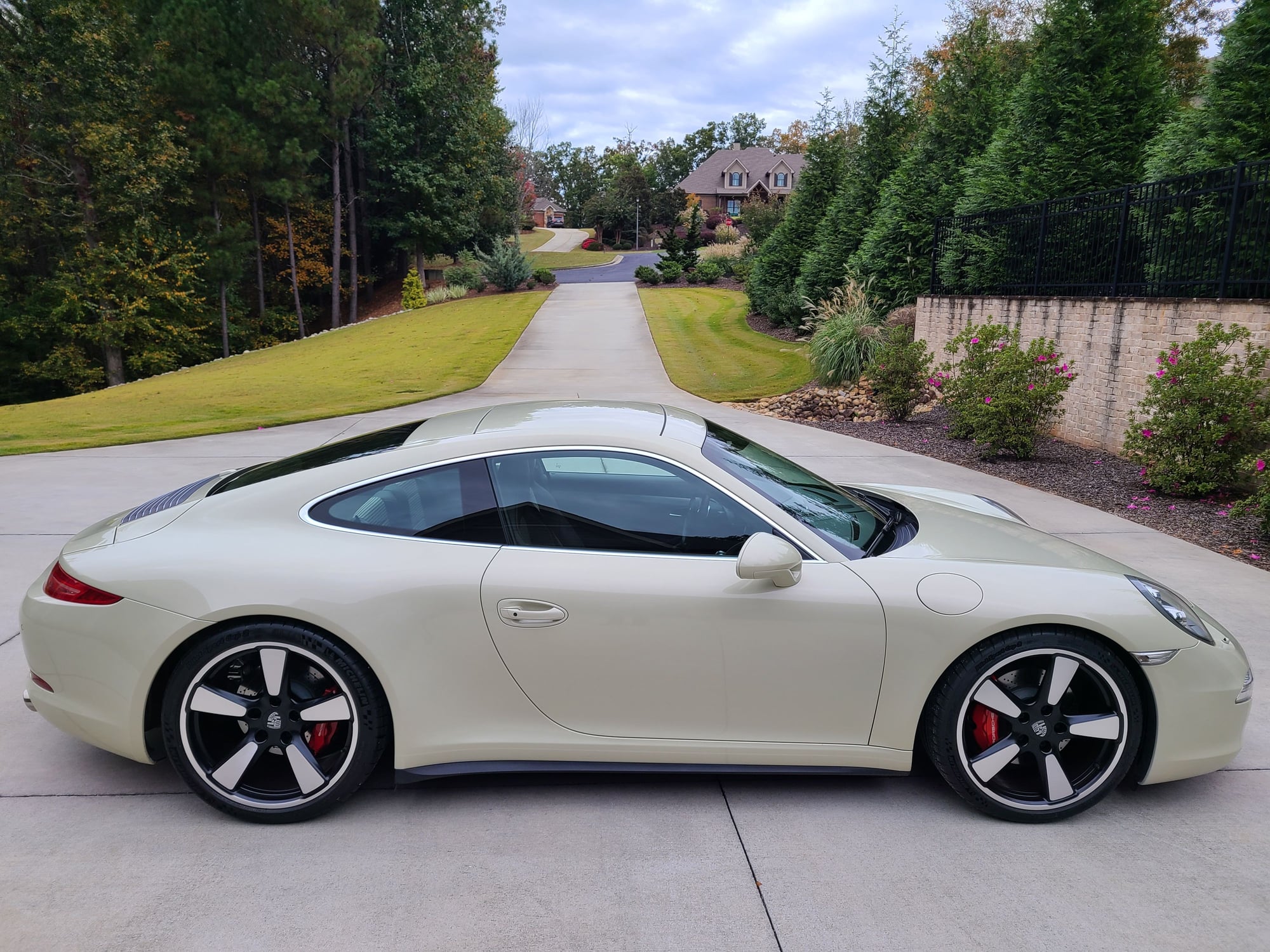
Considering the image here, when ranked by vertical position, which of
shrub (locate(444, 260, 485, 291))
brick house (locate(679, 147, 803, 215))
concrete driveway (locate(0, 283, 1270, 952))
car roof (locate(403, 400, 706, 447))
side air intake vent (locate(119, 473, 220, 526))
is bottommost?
concrete driveway (locate(0, 283, 1270, 952))

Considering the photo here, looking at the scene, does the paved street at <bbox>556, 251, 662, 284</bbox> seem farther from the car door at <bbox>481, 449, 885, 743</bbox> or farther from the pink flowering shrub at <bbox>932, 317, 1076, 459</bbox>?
the car door at <bbox>481, 449, 885, 743</bbox>

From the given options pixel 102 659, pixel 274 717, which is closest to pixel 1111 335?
pixel 274 717

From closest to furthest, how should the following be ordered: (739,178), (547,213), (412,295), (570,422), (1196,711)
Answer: (1196,711)
(570,422)
(412,295)
(739,178)
(547,213)

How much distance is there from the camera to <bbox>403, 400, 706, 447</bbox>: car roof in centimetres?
326

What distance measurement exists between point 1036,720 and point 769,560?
112 centimetres

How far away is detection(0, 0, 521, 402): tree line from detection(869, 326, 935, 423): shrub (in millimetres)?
27719

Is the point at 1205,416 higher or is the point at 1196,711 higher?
the point at 1205,416

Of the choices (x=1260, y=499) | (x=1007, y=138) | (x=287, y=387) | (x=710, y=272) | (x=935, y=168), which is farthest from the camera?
(x=710, y=272)

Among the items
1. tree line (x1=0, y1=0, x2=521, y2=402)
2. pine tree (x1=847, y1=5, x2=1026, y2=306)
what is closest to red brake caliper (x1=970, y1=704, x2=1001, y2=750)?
pine tree (x1=847, y1=5, x2=1026, y2=306)

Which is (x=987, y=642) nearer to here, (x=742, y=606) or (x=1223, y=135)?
(x=742, y=606)

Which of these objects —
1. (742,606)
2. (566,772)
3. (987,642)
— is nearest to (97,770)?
(566,772)

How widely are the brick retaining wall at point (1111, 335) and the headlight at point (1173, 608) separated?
620 centimetres

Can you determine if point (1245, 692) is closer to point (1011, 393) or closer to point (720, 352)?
point (1011, 393)

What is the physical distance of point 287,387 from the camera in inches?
668
